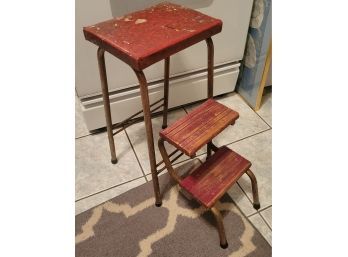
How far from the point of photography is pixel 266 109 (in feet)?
5.54

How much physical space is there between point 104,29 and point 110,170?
0.71 meters

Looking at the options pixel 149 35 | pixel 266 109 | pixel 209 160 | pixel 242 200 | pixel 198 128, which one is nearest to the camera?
pixel 149 35

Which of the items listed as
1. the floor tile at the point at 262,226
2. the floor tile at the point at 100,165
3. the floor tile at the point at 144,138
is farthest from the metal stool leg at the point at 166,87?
the floor tile at the point at 262,226

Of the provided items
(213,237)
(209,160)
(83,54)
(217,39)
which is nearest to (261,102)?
(217,39)

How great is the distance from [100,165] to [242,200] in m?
0.69

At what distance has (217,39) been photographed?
1.44 m

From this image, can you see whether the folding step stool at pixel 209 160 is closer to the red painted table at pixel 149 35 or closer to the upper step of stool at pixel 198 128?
the upper step of stool at pixel 198 128

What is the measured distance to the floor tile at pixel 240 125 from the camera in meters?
1.52

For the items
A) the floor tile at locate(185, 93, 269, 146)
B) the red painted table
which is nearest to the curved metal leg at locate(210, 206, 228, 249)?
the red painted table

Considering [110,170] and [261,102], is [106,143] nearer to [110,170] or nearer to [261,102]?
[110,170]

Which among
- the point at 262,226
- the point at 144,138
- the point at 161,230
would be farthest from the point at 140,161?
the point at 262,226

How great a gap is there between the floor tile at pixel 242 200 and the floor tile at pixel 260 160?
3 cm

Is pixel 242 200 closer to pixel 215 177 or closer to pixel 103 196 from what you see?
pixel 215 177

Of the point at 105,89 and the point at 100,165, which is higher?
the point at 105,89
